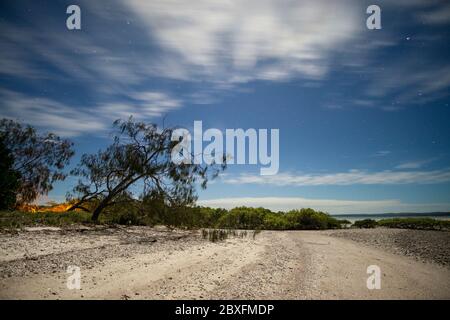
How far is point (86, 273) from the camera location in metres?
6.29

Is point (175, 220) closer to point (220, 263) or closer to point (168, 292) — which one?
point (220, 263)

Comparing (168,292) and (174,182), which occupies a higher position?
(174,182)

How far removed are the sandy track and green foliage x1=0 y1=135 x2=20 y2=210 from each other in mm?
15015

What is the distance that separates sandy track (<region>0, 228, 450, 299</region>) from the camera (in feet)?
17.4

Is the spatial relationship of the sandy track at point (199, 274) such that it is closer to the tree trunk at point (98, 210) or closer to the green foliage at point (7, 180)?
the tree trunk at point (98, 210)

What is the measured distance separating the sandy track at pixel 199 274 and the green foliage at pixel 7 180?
15.0 m

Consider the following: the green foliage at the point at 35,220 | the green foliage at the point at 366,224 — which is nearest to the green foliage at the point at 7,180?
the green foliage at the point at 35,220

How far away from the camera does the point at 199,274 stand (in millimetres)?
6633

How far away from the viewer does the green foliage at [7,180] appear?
69.7ft

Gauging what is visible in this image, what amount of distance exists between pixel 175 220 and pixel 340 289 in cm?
1296

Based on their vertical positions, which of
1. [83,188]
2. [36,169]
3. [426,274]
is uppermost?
[36,169]

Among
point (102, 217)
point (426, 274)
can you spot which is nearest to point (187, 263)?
point (426, 274)

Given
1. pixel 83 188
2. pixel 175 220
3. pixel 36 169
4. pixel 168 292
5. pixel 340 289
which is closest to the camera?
pixel 168 292
